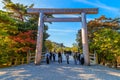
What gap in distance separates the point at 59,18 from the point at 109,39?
26.7 feet

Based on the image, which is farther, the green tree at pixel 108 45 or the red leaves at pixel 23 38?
the green tree at pixel 108 45

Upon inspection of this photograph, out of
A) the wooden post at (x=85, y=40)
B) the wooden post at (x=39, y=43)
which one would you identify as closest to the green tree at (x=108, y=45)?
the wooden post at (x=85, y=40)

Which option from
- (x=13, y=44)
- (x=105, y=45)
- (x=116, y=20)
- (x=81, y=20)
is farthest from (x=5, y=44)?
(x=116, y=20)

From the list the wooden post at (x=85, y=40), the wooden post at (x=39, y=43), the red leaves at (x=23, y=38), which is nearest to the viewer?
the wooden post at (x=85, y=40)

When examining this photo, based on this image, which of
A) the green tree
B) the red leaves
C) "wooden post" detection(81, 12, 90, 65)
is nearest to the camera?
"wooden post" detection(81, 12, 90, 65)

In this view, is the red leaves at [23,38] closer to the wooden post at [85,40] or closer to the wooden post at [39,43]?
the wooden post at [39,43]

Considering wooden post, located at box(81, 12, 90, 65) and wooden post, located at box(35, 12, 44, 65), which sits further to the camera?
wooden post, located at box(35, 12, 44, 65)

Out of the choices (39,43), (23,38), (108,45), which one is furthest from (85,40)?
(23,38)

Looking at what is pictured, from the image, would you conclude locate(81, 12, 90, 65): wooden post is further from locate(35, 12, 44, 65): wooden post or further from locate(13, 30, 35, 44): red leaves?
locate(13, 30, 35, 44): red leaves

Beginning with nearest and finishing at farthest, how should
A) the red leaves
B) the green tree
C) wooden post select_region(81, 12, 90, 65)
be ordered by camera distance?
wooden post select_region(81, 12, 90, 65) < the red leaves < the green tree

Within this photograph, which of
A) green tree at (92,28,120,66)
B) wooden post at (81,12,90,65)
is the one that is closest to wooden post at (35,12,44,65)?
wooden post at (81,12,90,65)

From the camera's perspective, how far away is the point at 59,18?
2131 cm

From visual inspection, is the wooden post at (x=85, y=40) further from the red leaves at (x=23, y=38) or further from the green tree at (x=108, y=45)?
the red leaves at (x=23, y=38)

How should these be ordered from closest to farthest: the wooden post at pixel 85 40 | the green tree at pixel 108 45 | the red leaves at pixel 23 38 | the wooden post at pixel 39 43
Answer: the wooden post at pixel 85 40 < the wooden post at pixel 39 43 < the red leaves at pixel 23 38 < the green tree at pixel 108 45
